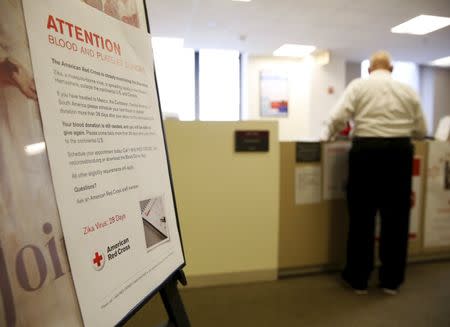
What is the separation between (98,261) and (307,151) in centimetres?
180

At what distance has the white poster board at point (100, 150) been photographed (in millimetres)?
573

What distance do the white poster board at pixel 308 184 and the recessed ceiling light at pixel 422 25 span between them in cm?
347

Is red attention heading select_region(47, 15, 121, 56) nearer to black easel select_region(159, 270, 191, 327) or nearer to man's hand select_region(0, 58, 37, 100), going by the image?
man's hand select_region(0, 58, 37, 100)

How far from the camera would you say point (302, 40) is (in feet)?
18.1

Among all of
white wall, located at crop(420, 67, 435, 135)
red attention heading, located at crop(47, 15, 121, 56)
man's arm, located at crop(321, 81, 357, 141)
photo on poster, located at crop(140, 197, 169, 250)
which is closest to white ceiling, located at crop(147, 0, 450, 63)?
white wall, located at crop(420, 67, 435, 135)

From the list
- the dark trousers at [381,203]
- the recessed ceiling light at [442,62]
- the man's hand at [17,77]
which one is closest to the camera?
the man's hand at [17,77]

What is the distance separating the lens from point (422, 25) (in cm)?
467

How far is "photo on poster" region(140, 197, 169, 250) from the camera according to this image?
0.78 m

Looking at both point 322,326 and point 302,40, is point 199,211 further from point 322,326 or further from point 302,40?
point 302,40

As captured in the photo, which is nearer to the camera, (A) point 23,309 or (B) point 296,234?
(A) point 23,309

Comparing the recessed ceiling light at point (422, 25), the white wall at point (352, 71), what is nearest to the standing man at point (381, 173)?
the recessed ceiling light at point (422, 25)

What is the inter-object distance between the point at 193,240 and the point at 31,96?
1.62 m

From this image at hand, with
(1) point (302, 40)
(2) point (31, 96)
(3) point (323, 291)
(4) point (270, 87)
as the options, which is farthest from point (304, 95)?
(2) point (31, 96)

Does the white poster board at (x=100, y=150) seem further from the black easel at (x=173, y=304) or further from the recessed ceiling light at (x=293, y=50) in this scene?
the recessed ceiling light at (x=293, y=50)
